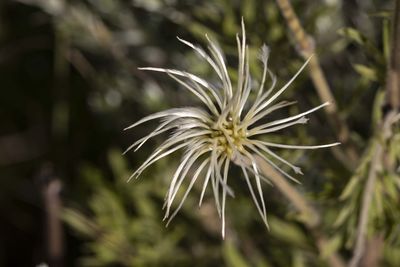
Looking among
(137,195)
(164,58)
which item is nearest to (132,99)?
(164,58)

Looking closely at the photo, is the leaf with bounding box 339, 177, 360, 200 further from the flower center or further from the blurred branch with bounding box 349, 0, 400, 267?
the flower center

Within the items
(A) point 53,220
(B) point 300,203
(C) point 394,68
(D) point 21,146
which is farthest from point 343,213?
(D) point 21,146

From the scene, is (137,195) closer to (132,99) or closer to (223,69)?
(132,99)

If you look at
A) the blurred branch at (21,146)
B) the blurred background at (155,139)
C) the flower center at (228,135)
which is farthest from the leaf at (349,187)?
the blurred branch at (21,146)

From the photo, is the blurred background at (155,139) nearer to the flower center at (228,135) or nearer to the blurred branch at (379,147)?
the blurred branch at (379,147)

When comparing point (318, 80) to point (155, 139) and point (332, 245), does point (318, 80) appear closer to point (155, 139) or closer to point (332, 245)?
point (332, 245)

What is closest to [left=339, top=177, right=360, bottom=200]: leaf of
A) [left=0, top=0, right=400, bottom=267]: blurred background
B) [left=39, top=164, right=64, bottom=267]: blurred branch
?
[left=0, top=0, right=400, bottom=267]: blurred background
